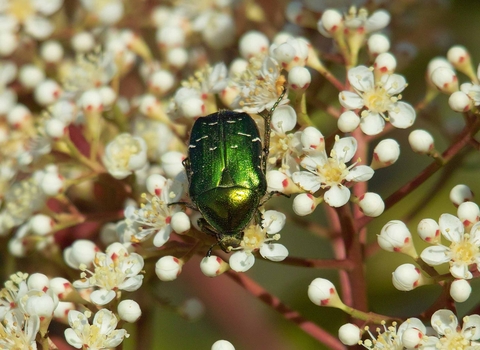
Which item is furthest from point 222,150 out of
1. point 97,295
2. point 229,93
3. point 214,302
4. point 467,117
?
point 214,302

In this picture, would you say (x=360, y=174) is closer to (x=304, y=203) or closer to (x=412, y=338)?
(x=304, y=203)

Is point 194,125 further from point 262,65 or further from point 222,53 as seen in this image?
point 222,53

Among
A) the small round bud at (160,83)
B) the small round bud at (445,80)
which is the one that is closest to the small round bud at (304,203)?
the small round bud at (445,80)

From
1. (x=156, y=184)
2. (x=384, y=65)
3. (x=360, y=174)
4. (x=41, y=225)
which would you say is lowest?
(x=41, y=225)

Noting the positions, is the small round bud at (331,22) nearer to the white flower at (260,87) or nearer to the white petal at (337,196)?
the white flower at (260,87)

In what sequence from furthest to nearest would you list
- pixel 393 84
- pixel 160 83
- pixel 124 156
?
pixel 160 83, pixel 124 156, pixel 393 84

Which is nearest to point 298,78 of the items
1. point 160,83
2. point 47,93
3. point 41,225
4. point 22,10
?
point 160,83

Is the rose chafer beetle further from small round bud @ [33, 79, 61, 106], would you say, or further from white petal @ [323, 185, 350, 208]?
small round bud @ [33, 79, 61, 106]

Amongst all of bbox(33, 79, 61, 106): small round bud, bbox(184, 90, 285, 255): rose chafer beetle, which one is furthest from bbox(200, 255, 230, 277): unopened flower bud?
bbox(33, 79, 61, 106): small round bud
